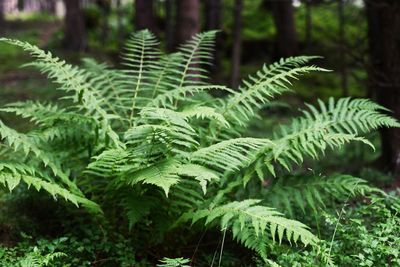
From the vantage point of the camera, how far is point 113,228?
3586 millimetres

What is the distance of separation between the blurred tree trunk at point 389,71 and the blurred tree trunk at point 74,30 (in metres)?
10.4

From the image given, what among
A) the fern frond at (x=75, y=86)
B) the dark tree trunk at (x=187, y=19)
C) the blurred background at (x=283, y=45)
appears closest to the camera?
the fern frond at (x=75, y=86)

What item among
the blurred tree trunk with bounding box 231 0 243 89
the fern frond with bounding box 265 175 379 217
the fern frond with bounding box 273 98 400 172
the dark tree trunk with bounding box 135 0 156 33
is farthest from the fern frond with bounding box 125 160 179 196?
the dark tree trunk with bounding box 135 0 156 33

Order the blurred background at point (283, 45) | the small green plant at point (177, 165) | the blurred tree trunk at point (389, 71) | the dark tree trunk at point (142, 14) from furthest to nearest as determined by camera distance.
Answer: the dark tree trunk at point (142, 14)
the blurred background at point (283, 45)
the blurred tree trunk at point (389, 71)
the small green plant at point (177, 165)

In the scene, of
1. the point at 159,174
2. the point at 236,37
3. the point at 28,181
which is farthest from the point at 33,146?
the point at 236,37

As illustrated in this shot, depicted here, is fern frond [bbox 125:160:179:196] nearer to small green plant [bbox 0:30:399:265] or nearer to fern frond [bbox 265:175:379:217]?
small green plant [bbox 0:30:399:265]

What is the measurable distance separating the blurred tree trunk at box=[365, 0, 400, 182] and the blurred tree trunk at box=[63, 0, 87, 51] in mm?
10430

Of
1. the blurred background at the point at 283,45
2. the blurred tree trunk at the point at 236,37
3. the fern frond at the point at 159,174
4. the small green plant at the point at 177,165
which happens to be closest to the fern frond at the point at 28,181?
the small green plant at the point at 177,165

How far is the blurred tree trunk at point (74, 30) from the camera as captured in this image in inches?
543

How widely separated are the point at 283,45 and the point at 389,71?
8108 mm

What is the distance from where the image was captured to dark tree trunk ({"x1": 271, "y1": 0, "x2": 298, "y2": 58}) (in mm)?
12891

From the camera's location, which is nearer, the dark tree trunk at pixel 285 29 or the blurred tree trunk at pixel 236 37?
the blurred tree trunk at pixel 236 37

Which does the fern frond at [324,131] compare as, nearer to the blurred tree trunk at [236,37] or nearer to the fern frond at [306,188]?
the fern frond at [306,188]

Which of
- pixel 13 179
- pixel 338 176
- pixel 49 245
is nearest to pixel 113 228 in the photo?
pixel 49 245
